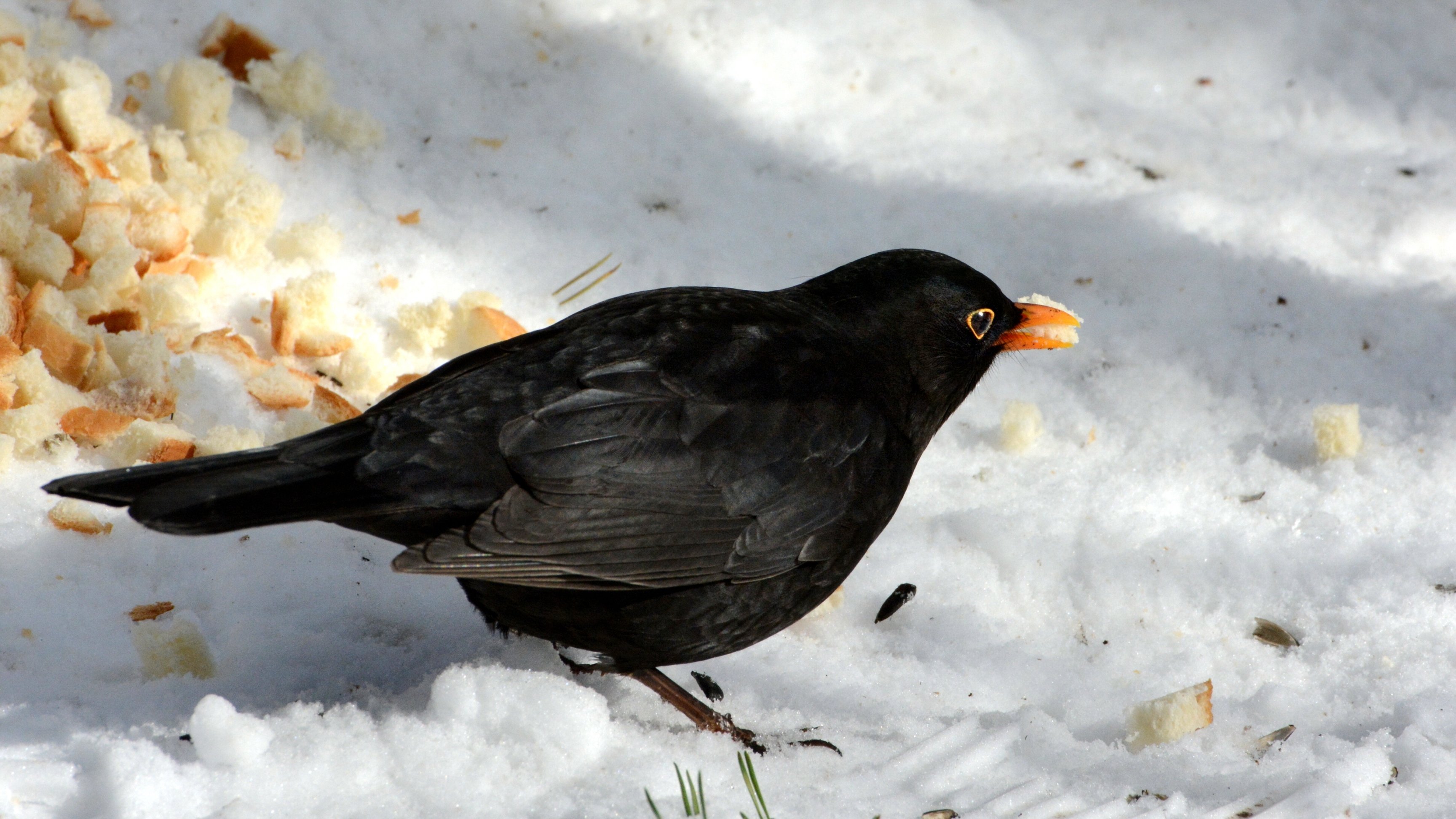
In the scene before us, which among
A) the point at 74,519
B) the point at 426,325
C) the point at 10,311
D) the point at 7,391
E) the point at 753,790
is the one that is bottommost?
the point at 753,790

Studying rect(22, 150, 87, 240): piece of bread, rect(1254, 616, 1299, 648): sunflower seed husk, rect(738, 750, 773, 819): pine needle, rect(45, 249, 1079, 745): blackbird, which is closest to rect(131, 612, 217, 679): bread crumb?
rect(45, 249, 1079, 745): blackbird

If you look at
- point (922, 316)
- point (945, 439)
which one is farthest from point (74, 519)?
point (945, 439)

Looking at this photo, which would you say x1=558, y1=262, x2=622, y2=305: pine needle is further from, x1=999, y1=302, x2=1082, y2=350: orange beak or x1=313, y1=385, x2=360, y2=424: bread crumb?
x1=999, y1=302, x2=1082, y2=350: orange beak

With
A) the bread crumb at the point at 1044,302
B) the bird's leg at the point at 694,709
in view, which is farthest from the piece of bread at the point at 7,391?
the bread crumb at the point at 1044,302

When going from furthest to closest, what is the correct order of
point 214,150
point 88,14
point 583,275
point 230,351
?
point 88,14
point 583,275
point 214,150
point 230,351

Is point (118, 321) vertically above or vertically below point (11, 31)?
below

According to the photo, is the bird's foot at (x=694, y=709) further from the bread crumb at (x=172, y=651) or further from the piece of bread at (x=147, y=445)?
the piece of bread at (x=147, y=445)

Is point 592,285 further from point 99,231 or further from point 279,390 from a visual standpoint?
point 99,231
